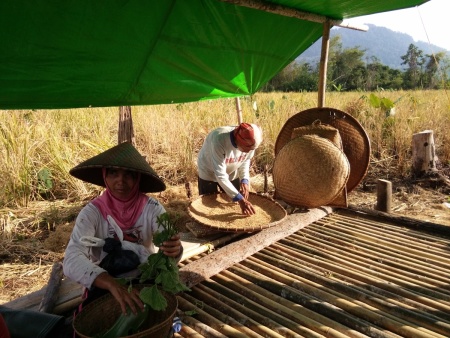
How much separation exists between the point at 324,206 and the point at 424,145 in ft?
8.34

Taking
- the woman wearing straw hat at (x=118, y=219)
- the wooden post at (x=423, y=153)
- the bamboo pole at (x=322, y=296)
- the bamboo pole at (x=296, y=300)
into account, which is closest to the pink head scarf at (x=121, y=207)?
the woman wearing straw hat at (x=118, y=219)

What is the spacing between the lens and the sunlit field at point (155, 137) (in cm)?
417

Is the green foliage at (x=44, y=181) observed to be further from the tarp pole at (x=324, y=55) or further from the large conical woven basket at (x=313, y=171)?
the tarp pole at (x=324, y=55)

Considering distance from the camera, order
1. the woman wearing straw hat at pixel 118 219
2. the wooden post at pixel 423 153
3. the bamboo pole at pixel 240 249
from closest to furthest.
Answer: the woman wearing straw hat at pixel 118 219, the bamboo pole at pixel 240 249, the wooden post at pixel 423 153

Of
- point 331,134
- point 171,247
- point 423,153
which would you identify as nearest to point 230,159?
point 331,134

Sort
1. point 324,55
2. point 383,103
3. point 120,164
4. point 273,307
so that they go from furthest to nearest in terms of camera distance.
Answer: point 383,103 < point 324,55 < point 273,307 < point 120,164

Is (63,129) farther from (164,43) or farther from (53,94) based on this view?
(164,43)

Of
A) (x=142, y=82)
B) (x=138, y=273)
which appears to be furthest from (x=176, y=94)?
(x=138, y=273)

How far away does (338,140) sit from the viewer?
3.47 metres

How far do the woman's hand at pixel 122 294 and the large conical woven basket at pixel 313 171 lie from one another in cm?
216

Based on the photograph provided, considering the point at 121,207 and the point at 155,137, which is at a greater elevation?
the point at 155,137

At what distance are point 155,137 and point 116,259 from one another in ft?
14.1

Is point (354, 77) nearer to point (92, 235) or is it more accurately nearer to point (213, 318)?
point (213, 318)

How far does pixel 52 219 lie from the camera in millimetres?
3717
